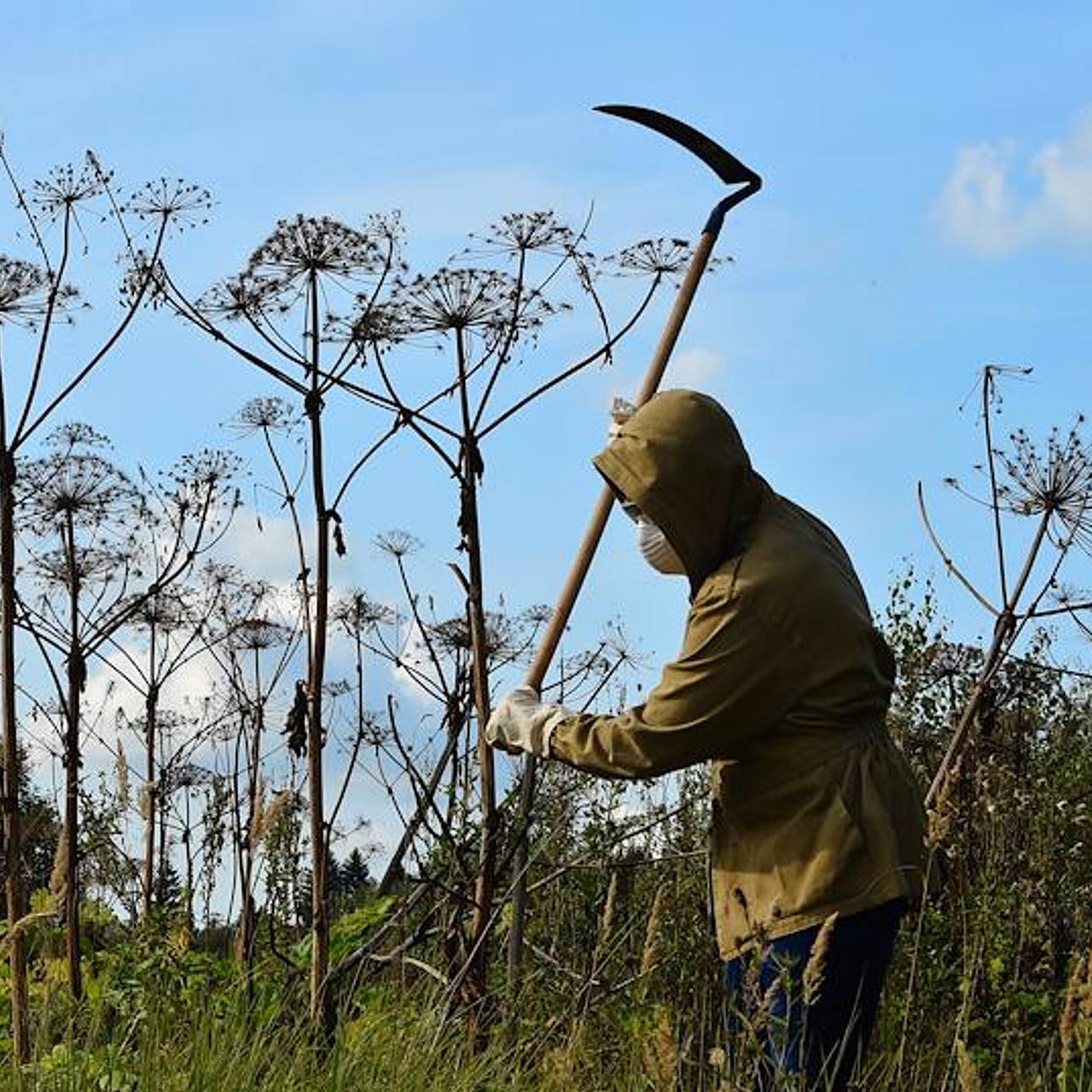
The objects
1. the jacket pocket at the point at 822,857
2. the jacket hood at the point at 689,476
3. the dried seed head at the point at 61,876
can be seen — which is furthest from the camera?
the dried seed head at the point at 61,876

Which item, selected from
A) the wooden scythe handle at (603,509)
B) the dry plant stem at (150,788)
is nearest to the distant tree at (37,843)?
the dry plant stem at (150,788)

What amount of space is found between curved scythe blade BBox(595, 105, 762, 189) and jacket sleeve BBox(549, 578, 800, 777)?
1.73 metres

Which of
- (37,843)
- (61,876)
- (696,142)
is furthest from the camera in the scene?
(37,843)

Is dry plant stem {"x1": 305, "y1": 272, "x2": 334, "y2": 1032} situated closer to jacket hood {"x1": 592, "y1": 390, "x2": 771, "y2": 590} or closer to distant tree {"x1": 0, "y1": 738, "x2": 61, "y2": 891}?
jacket hood {"x1": 592, "y1": 390, "x2": 771, "y2": 590}

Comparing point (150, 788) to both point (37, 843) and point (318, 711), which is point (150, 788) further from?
point (37, 843)

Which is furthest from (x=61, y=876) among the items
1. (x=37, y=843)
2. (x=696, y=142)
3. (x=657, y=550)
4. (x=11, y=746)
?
(x=37, y=843)

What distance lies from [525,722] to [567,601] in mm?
506

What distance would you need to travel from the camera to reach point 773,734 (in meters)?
4.88

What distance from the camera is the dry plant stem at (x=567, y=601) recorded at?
5.52m

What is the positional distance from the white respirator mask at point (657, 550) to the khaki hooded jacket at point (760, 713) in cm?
11

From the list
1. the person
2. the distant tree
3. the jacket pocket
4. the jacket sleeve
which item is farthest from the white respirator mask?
the distant tree

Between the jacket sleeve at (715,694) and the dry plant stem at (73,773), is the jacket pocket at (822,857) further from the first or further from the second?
the dry plant stem at (73,773)

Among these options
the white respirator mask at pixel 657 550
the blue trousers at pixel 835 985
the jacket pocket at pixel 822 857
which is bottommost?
the blue trousers at pixel 835 985

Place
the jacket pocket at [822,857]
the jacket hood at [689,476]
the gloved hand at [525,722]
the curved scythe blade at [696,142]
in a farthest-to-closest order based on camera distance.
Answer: the curved scythe blade at [696,142] → the gloved hand at [525,722] → the jacket hood at [689,476] → the jacket pocket at [822,857]
